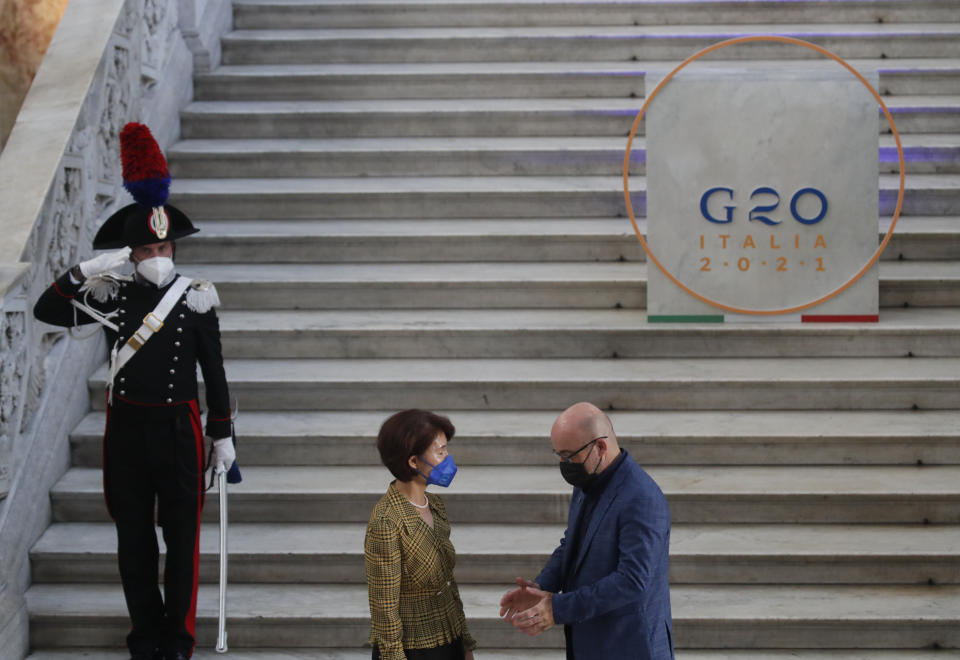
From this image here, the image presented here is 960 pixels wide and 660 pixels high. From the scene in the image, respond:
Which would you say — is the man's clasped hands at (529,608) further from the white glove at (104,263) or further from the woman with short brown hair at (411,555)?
the white glove at (104,263)

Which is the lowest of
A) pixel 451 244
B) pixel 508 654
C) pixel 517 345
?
pixel 508 654

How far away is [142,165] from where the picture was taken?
4.67 metres

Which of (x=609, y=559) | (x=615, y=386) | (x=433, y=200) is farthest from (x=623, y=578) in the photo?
(x=433, y=200)

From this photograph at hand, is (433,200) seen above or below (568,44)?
below

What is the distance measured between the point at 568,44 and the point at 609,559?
225 inches

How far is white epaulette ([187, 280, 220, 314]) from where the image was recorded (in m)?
4.82

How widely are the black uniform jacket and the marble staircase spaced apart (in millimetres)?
1153

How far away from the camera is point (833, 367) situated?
6461 millimetres

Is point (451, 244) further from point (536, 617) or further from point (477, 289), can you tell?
point (536, 617)

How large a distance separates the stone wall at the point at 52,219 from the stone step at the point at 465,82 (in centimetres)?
106

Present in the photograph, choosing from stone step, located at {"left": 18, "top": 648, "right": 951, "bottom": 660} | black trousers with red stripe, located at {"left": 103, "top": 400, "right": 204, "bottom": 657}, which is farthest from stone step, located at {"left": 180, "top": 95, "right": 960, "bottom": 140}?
stone step, located at {"left": 18, "top": 648, "right": 951, "bottom": 660}

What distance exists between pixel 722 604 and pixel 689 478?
0.77 metres

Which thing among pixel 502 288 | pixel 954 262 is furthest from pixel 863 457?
pixel 502 288

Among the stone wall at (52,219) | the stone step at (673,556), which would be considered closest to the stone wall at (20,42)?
the stone wall at (52,219)
